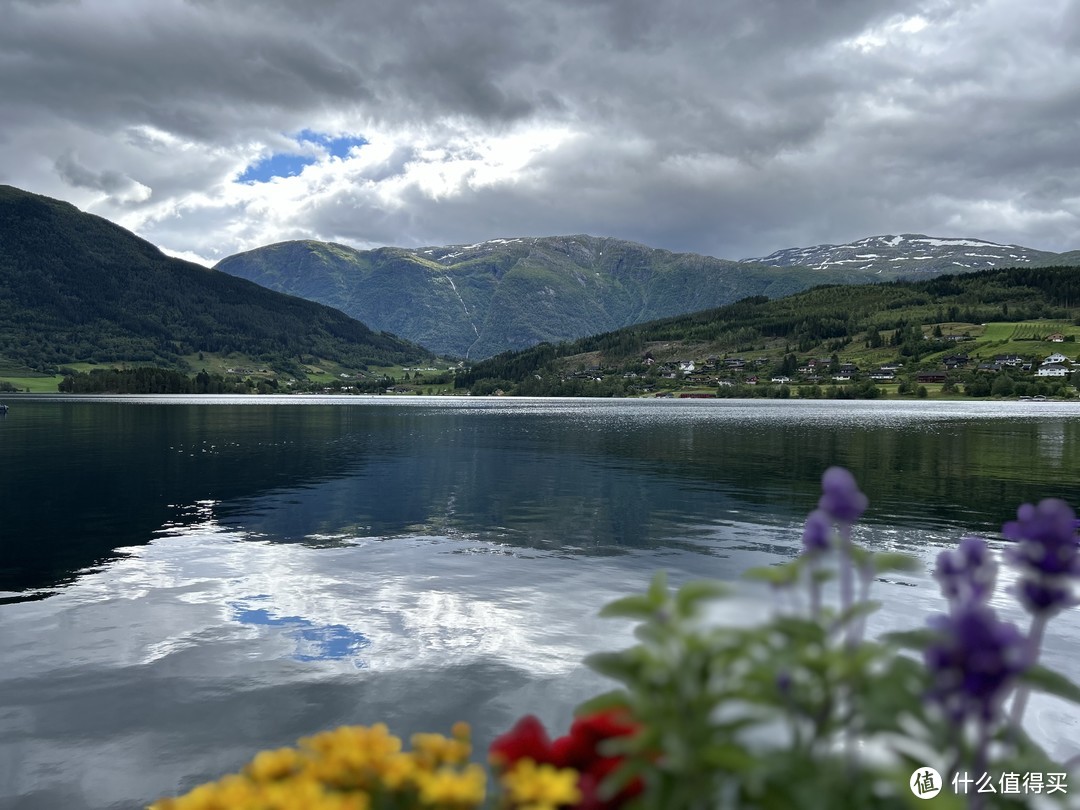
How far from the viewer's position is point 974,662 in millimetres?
3078

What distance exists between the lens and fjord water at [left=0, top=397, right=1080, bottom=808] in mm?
14484

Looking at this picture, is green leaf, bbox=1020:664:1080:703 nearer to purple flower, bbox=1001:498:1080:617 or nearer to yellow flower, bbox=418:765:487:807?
purple flower, bbox=1001:498:1080:617

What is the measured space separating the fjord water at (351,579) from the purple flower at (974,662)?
12.1 meters

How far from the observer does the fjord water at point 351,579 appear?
570 inches

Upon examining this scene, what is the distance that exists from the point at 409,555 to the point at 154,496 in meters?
25.4

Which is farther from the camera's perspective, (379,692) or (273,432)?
(273,432)

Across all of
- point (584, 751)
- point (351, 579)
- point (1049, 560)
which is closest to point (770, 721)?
point (584, 751)

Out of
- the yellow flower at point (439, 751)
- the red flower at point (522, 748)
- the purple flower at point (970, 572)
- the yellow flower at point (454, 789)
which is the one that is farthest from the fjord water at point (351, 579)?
the purple flower at point (970, 572)

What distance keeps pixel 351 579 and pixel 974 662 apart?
25075mm

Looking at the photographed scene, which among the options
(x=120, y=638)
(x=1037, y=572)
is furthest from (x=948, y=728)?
(x=120, y=638)

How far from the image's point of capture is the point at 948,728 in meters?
3.63

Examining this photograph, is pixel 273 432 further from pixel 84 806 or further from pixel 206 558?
pixel 84 806

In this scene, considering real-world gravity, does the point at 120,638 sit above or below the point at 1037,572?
below

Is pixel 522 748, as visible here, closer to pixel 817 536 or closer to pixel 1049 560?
pixel 817 536
